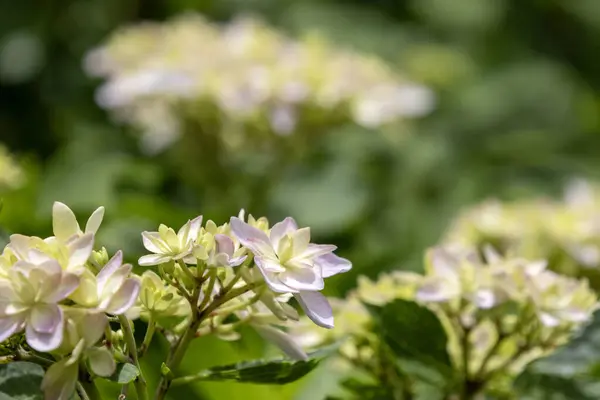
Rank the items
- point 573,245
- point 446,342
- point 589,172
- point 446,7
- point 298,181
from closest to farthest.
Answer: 1. point 446,342
2. point 573,245
3. point 298,181
4. point 589,172
5. point 446,7

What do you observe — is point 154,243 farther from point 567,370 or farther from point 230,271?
point 567,370

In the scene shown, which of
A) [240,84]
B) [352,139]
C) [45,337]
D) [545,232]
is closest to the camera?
[45,337]

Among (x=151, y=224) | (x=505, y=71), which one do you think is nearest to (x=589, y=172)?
(x=505, y=71)

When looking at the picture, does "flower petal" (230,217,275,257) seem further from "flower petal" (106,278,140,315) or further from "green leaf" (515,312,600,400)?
"green leaf" (515,312,600,400)

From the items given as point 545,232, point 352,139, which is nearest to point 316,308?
point 545,232

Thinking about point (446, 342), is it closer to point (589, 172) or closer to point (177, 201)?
point (177, 201)

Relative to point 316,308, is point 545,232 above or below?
above

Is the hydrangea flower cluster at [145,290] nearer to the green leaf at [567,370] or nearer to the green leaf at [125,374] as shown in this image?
the green leaf at [125,374]
